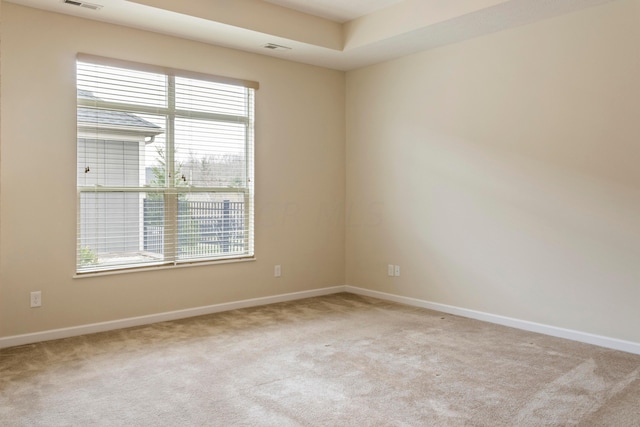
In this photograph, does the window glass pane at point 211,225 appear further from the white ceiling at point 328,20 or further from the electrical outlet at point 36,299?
the white ceiling at point 328,20

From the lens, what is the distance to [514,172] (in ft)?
14.0

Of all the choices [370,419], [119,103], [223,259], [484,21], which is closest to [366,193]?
[223,259]

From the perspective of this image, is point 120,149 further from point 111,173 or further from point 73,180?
point 73,180

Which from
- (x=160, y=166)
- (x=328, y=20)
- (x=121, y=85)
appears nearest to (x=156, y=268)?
(x=160, y=166)

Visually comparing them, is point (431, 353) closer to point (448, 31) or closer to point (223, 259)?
point (223, 259)

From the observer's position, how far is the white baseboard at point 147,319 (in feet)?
12.5

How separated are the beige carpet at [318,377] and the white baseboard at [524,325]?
0.10 metres

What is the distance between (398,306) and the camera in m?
5.11

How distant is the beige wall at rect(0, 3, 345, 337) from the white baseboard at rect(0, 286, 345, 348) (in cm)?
5

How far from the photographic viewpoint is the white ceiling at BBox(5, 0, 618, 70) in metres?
3.80

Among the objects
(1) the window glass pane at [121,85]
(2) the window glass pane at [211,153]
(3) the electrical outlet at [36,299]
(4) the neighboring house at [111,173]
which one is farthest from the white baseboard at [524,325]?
(3) the electrical outlet at [36,299]

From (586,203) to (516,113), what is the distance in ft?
3.18

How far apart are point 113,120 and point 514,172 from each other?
3.51 m

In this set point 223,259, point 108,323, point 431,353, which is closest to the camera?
point 431,353
